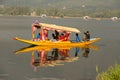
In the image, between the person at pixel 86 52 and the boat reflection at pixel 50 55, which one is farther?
the person at pixel 86 52

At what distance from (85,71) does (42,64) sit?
562 centimetres

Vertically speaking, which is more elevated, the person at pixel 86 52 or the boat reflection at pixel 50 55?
the boat reflection at pixel 50 55

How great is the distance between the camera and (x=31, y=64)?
143ft

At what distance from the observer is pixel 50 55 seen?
170 ft

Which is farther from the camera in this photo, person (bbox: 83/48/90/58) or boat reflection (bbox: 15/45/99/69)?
person (bbox: 83/48/90/58)

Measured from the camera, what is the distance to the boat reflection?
45.2 metres

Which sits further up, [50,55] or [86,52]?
[50,55]

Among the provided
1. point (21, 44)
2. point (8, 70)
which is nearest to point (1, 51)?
point (21, 44)

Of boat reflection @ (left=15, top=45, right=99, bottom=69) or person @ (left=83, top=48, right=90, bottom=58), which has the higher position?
boat reflection @ (left=15, top=45, right=99, bottom=69)

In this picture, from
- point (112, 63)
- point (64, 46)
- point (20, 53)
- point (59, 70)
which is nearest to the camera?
point (59, 70)

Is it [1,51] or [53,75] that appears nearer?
[53,75]

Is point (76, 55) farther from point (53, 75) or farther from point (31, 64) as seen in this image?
point (53, 75)

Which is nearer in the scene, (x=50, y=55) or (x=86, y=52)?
(x=50, y=55)

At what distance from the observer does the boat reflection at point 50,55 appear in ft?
148
